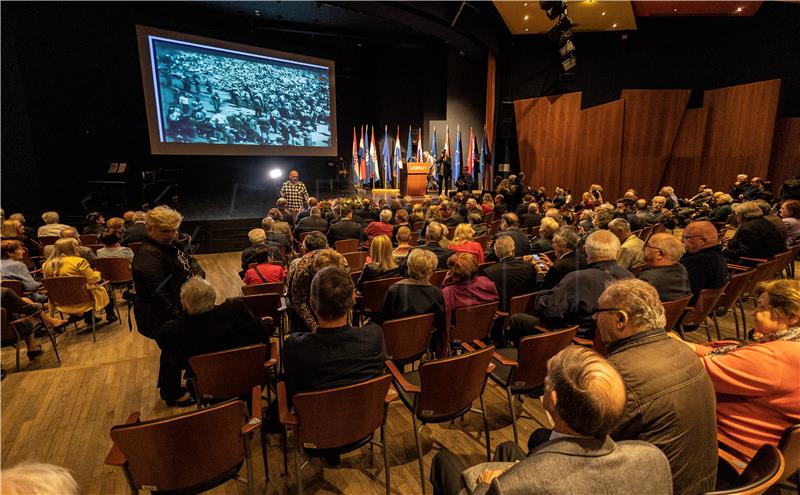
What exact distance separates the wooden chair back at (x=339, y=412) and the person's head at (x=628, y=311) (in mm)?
1051

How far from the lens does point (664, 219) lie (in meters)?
6.95

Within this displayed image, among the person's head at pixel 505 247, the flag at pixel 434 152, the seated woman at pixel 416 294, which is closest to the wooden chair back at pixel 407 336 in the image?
the seated woman at pixel 416 294

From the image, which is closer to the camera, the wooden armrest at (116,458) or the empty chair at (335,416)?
the wooden armrest at (116,458)

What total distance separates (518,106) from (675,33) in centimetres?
502

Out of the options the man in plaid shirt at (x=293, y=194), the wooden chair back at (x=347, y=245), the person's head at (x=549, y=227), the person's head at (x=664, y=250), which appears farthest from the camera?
the man in plaid shirt at (x=293, y=194)

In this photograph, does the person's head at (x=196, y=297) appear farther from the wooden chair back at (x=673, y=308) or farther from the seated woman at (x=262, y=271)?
the wooden chair back at (x=673, y=308)

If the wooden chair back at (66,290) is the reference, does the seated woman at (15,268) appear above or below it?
above

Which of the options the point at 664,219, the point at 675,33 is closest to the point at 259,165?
the point at 664,219

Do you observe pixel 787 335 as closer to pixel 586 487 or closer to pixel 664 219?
pixel 586 487

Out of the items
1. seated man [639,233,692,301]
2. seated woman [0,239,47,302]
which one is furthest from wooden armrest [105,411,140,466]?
seated woman [0,239,47,302]

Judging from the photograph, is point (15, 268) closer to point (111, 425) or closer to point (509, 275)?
point (111, 425)

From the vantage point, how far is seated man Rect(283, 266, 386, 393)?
1923 millimetres

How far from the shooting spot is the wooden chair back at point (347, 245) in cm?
586

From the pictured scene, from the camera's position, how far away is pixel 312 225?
6406mm
